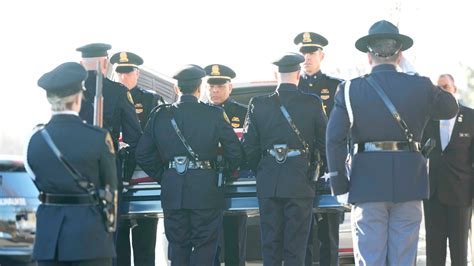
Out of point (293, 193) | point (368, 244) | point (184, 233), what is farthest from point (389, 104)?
point (184, 233)

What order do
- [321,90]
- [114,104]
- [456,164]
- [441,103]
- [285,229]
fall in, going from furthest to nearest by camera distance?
[321,90], [456,164], [114,104], [285,229], [441,103]

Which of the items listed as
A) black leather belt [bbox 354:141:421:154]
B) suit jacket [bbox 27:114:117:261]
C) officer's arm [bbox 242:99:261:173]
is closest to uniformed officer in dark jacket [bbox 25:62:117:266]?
suit jacket [bbox 27:114:117:261]

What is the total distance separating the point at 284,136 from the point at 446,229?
1.99 meters

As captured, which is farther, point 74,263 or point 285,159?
point 285,159

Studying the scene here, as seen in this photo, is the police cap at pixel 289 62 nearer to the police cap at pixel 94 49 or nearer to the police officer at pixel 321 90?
the police officer at pixel 321 90

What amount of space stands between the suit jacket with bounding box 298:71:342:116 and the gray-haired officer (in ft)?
7.31

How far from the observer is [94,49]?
891cm

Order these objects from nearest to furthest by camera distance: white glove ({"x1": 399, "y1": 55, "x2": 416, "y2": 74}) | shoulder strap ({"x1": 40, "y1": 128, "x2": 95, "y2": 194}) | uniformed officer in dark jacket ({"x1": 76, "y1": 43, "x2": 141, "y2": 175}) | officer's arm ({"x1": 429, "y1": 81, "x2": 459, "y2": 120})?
shoulder strap ({"x1": 40, "y1": 128, "x2": 95, "y2": 194}) → officer's arm ({"x1": 429, "y1": 81, "x2": 459, "y2": 120}) → white glove ({"x1": 399, "y1": 55, "x2": 416, "y2": 74}) → uniformed officer in dark jacket ({"x1": 76, "y1": 43, "x2": 141, "y2": 175})

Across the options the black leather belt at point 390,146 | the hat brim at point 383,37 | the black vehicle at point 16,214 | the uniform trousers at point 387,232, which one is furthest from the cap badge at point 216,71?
the uniform trousers at point 387,232

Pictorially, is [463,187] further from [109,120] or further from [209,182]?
[109,120]

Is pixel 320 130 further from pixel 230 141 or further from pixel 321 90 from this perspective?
pixel 321 90

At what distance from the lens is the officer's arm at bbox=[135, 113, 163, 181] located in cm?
886

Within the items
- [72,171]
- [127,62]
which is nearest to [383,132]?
[72,171]

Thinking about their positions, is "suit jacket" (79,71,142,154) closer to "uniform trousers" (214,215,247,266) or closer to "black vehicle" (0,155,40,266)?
"black vehicle" (0,155,40,266)
